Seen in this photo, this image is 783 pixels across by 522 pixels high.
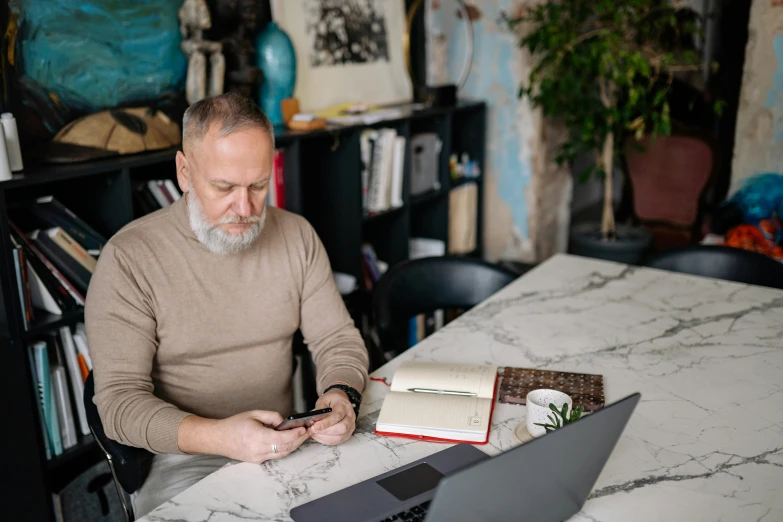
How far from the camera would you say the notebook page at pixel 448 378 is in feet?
5.14

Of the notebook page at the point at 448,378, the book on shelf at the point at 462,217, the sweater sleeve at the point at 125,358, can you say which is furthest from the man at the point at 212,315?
the book on shelf at the point at 462,217

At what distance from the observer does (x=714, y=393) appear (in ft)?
5.16

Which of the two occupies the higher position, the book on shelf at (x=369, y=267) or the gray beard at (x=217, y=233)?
the gray beard at (x=217, y=233)

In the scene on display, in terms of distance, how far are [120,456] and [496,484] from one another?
94cm

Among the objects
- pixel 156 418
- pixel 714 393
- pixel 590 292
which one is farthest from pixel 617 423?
pixel 590 292

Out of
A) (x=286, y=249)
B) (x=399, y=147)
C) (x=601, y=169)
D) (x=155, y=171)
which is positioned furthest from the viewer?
(x=601, y=169)

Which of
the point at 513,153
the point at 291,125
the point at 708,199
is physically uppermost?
the point at 291,125

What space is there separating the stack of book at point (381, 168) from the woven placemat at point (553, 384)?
1610 millimetres

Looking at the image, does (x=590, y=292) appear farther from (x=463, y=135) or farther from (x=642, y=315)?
(x=463, y=135)

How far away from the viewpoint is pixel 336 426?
4.49 ft

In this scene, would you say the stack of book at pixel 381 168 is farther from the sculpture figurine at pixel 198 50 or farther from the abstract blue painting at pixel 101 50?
the abstract blue painting at pixel 101 50

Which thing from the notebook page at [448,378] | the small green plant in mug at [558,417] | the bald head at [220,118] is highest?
the bald head at [220,118]

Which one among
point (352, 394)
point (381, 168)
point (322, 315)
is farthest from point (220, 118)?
point (381, 168)

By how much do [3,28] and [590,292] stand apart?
1901 millimetres
